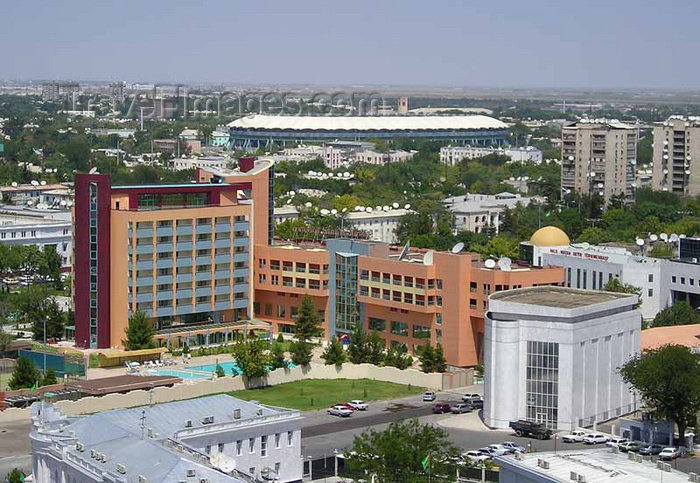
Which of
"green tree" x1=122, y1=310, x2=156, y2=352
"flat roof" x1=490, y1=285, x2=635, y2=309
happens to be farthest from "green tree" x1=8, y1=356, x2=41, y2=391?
"flat roof" x1=490, y1=285, x2=635, y2=309

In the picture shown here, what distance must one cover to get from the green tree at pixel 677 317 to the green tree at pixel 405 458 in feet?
90.1

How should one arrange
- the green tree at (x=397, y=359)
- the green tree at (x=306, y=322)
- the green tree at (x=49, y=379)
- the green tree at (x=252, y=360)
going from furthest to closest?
the green tree at (x=306, y=322), the green tree at (x=397, y=359), the green tree at (x=252, y=360), the green tree at (x=49, y=379)

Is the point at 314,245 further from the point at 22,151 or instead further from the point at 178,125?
the point at 178,125

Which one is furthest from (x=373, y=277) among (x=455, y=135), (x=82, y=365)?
(x=455, y=135)

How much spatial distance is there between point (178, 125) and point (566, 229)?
4327 inches

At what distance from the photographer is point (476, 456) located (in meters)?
41.0

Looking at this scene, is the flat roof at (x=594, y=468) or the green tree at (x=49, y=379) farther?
the green tree at (x=49, y=379)

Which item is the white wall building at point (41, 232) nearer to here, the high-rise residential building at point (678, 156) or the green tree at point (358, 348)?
the green tree at point (358, 348)

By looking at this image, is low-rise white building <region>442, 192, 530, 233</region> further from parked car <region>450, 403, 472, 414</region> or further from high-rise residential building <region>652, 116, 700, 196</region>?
parked car <region>450, 403, 472, 414</region>

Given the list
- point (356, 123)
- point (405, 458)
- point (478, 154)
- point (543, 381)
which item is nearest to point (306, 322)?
point (543, 381)

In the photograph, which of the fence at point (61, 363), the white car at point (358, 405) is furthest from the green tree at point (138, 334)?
the white car at point (358, 405)

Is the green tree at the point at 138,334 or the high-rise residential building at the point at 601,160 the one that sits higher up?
the high-rise residential building at the point at 601,160

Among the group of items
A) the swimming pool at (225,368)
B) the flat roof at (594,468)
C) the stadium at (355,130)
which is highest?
the stadium at (355,130)

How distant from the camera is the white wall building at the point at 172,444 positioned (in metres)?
30.9
